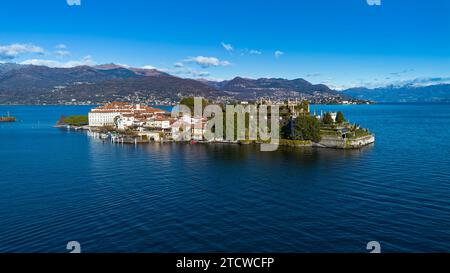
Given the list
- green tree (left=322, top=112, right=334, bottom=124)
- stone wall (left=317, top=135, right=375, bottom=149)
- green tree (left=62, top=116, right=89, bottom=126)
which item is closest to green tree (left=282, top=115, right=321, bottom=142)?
stone wall (left=317, top=135, right=375, bottom=149)

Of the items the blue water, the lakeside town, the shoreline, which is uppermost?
the lakeside town

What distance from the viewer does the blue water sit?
575 inches

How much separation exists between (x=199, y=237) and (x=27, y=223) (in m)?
8.11

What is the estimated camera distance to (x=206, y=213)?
18.0 m

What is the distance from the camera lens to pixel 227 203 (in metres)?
19.7

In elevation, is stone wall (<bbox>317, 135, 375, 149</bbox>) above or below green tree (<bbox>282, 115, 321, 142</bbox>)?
below

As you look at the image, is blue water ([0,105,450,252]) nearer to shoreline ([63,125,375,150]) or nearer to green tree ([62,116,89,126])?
shoreline ([63,125,375,150])

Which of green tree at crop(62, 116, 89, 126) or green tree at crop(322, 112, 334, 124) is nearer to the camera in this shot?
green tree at crop(322, 112, 334, 124)

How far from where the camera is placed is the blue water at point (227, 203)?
14.6 meters

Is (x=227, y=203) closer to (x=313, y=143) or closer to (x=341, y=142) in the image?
(x=341, y=142)

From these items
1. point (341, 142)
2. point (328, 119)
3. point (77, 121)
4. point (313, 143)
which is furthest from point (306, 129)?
point (77, 121)

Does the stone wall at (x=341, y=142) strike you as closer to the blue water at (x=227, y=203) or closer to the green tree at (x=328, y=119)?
the blue water at (x=227, y=203)

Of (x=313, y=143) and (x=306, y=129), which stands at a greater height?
(x=306, y=129)
